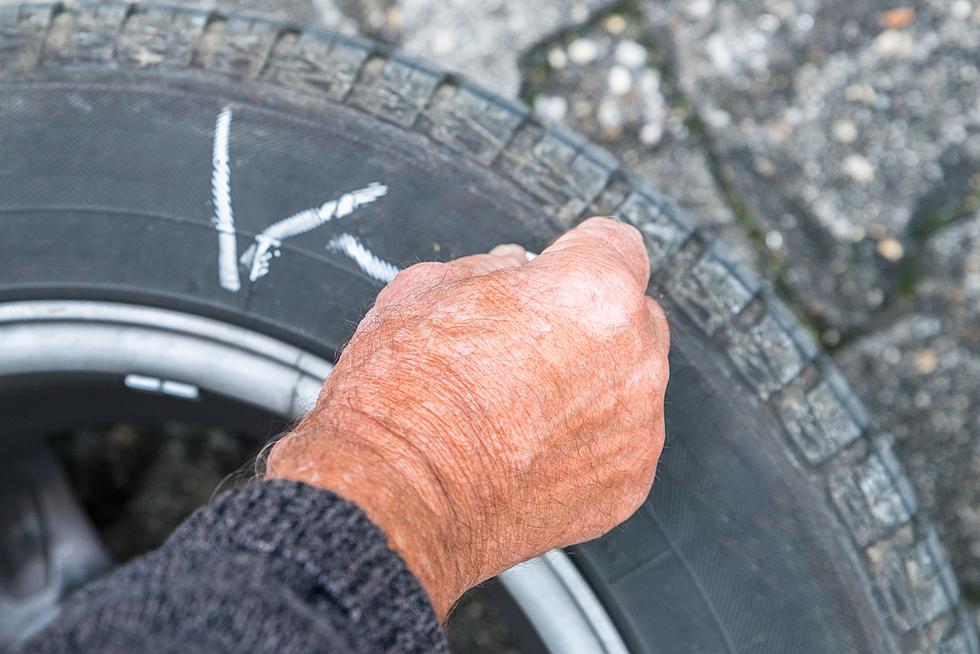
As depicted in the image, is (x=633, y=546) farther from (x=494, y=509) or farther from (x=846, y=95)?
(x=846, y=95)

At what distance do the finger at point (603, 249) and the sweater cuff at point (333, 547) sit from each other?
1.35 ft

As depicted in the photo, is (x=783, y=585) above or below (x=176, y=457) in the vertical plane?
above

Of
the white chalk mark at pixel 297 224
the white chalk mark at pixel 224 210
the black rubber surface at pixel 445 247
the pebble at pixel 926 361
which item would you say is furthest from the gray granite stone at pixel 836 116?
the white chalk mark at pixel 224 210

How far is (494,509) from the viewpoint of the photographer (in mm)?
916

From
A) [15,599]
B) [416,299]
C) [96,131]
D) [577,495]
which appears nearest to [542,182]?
[416,299]

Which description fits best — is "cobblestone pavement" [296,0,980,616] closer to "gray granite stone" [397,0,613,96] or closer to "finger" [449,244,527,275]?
"gray granite stone" [397,0,613,96]

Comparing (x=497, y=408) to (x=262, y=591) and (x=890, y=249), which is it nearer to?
(x=262, y=591)

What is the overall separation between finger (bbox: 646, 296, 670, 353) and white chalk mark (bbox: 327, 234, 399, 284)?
1.00 feet

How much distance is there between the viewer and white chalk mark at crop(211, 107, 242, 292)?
1.08 m

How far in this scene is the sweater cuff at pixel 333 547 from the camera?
0.65 meters

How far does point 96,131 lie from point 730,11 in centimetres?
112

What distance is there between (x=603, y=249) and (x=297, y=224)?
14.4 inches

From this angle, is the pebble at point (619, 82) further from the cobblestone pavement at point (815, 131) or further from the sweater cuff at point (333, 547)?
the sweater cuff at point (333, 547)

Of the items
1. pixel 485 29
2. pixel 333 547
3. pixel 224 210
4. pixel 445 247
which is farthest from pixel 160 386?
pixel 485 29
